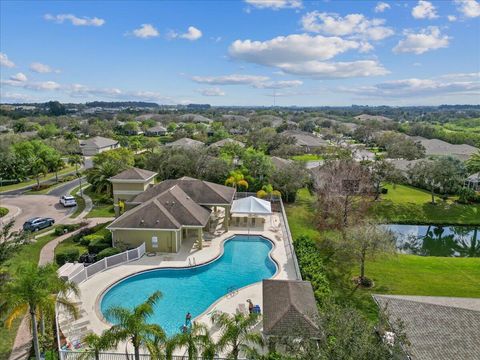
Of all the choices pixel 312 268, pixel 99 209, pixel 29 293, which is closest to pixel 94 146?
pixel 99 209

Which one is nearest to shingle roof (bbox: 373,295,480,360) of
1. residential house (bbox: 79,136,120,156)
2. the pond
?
the pond

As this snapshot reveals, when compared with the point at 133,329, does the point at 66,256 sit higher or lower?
lower

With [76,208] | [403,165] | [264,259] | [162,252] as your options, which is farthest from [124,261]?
[403,165]

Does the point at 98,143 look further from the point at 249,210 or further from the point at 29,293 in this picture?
the point at 29,293

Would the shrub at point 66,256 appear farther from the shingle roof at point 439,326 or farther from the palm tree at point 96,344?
the shingle roof at point 439,326

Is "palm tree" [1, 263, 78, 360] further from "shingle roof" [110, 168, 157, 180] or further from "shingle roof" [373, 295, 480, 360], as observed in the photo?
"shingle roof" [110, 168, 157, 180]

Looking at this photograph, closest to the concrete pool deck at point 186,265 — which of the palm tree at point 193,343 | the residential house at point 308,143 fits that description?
the palm tree at point 193,343
